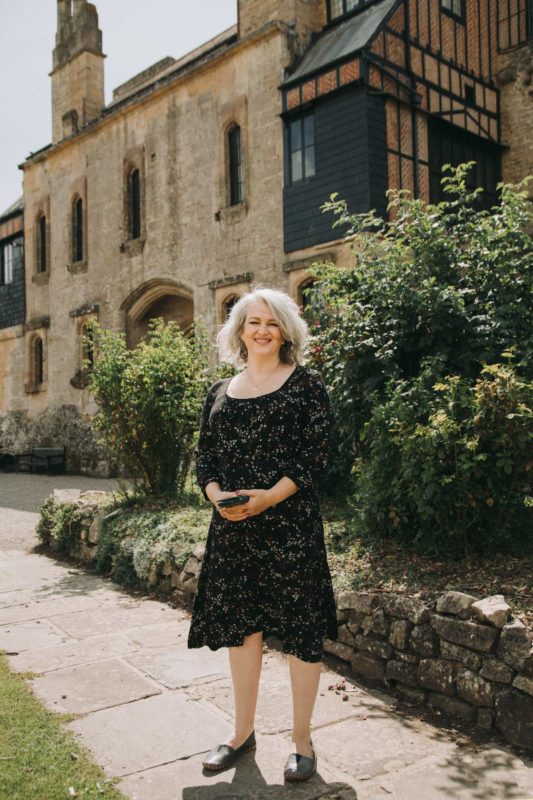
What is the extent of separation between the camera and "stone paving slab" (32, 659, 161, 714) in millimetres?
3812

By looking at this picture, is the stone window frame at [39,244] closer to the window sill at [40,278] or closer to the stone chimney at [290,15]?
the window sill at [40,278]

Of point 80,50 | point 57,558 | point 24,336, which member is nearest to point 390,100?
point 57,558

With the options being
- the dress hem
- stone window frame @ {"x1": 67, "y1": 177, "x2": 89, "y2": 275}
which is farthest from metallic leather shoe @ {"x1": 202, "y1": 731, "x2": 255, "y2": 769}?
stone window frame @ {"x1": 67, "y1": 177, "x2": 89, "y2": 275}

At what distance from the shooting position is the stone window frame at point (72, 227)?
66.1 feet

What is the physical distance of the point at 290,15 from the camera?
14.9m

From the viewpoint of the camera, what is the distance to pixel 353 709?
3715mm

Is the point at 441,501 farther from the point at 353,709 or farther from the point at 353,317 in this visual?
the point at 353,317

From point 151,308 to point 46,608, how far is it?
13498mm

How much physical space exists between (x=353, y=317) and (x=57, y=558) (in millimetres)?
4250

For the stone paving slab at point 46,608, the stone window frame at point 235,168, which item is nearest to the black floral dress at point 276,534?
the stone paving slab at point 46,608

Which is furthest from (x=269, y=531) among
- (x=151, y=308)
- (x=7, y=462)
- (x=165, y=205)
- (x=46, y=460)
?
(x=7, y=462)

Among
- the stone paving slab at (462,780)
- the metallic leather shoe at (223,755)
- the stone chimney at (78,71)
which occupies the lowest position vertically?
the stone paving slab at (462,780)

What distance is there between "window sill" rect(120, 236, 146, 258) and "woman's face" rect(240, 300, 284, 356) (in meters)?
15.4

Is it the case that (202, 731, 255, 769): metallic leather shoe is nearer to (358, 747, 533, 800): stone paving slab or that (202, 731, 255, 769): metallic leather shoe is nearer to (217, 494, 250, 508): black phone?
(358, 747, 533, 800): stone paving slab
